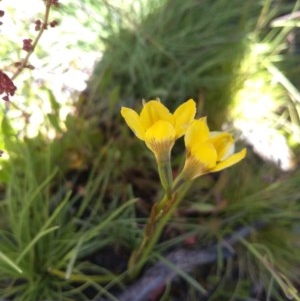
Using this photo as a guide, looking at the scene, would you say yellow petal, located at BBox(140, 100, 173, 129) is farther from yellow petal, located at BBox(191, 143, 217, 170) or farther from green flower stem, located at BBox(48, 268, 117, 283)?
green flower stem, located at BBox(48, 268, 117, 283)

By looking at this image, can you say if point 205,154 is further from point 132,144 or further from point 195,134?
point 132,144

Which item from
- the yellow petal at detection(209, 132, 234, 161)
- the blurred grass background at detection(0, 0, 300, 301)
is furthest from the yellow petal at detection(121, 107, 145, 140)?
the blurred grass background at detection(0, 0, 300, 301)

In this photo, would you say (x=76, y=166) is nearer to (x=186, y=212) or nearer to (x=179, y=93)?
(x=186, y=212)

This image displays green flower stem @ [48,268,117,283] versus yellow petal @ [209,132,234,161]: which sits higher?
yellow petal @ [209,132,234,161]

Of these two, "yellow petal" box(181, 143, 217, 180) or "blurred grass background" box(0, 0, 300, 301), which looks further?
"blurred grass background" box(0, 0, 300, 301)

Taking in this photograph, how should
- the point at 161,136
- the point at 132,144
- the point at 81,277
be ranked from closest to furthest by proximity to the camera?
the point at 161,136 < the point at 81,277 < the point at 132,144

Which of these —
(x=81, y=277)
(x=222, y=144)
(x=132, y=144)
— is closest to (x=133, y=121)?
(x=222, y=144)

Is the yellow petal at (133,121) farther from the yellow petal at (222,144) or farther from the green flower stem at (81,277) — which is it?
the green flower stem at (81,277)

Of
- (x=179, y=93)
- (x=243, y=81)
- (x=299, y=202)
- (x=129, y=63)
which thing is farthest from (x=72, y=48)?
(x=299, y=202)
